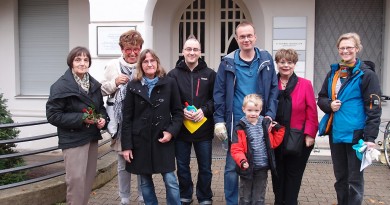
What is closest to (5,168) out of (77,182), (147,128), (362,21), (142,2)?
(77,182)

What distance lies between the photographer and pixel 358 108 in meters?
4.24

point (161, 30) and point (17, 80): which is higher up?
point (161, 30)

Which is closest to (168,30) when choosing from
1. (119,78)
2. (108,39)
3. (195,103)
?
(108,39)

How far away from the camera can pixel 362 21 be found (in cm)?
861

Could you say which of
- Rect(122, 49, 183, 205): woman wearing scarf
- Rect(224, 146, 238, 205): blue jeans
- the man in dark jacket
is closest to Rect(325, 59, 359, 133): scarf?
Rect(224, 146, 238, 205): blue jeans

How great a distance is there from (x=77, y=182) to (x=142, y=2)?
4.06 metres

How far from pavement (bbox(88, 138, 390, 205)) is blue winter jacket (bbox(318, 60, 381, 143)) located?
63.5 inches

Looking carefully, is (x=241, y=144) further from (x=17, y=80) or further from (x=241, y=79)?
(x=17, y=80)

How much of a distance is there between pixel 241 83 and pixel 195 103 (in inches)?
22.6

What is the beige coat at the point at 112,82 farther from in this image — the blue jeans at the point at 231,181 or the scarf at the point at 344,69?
the scarf at the point at 344,69

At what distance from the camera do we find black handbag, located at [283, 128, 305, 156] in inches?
178

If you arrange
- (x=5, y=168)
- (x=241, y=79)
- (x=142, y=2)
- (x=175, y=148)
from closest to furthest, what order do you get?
(x=241, y=79)
(x=175, y=148)
(x=5, y=168)
(x=142, y=2)

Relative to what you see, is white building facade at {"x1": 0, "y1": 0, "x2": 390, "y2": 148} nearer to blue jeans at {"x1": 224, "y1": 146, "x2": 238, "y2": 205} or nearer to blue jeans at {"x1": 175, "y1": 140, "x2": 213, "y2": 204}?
blue jeans at {"x1": 175, "y1": 140, "x2": 213, "y2": 204}

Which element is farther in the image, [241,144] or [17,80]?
[17,80]
